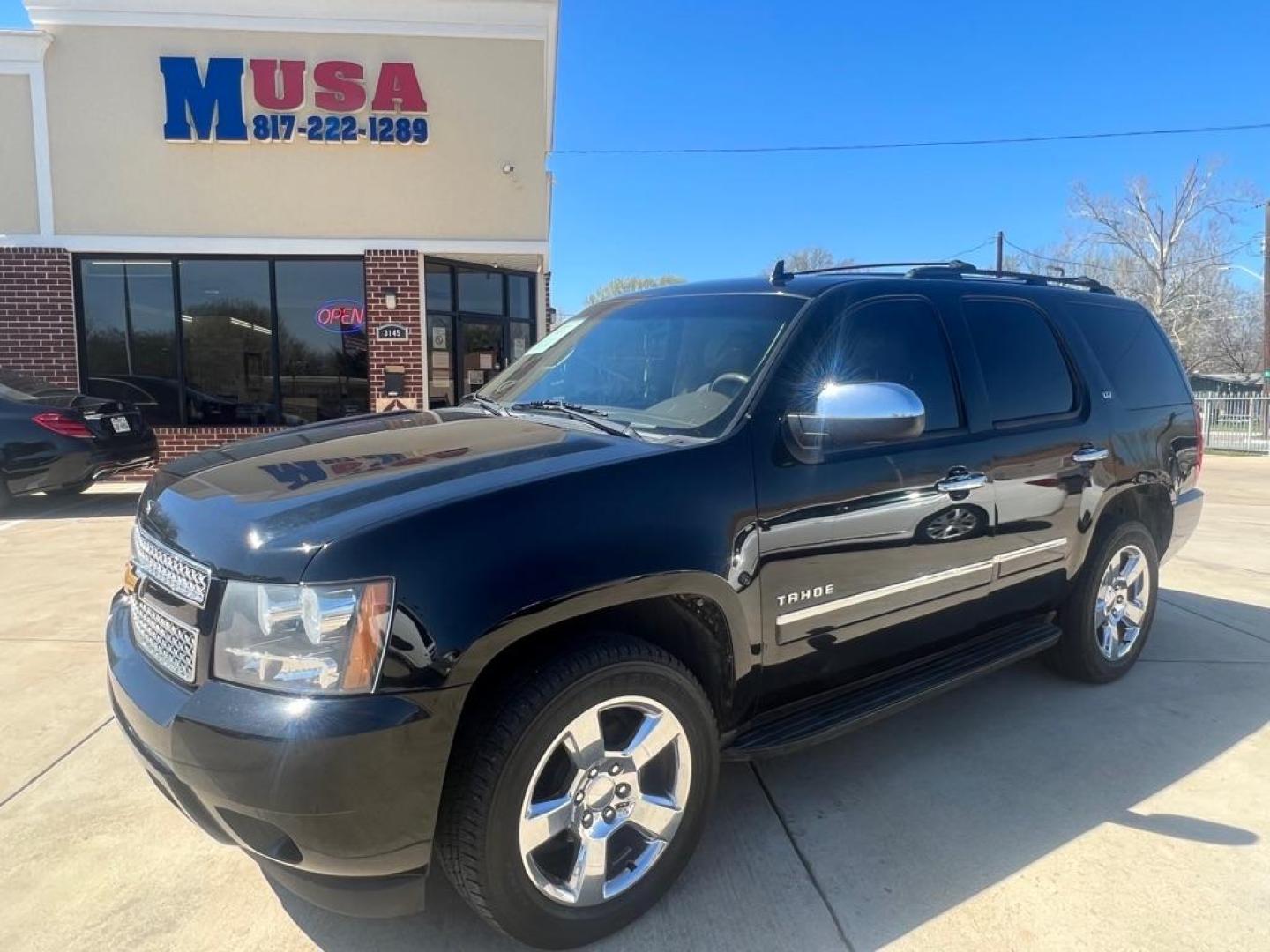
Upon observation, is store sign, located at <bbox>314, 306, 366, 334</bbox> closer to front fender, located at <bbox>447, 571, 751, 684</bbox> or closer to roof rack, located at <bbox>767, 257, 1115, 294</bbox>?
roof rack, located at <bbox>767, 257, 1115, 294</bbox>

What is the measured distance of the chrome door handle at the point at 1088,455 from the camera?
3736 millimetres

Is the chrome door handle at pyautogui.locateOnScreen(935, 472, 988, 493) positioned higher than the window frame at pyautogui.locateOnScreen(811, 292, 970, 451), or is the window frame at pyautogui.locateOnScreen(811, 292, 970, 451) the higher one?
the window frame at pyautogui.locateOnScreen(811, 292, 970, 451)

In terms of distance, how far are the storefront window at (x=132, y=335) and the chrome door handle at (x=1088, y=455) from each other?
36.3 ft

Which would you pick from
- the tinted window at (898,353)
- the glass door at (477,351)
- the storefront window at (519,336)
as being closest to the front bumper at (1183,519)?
the tinted window at (898,353)

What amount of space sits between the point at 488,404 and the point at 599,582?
58.8 inches

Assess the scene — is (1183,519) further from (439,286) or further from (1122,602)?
(439,286)

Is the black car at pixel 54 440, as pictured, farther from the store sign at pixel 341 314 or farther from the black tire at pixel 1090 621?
the black tire at pixel 1090 621

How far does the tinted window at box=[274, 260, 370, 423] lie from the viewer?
Result: 1119cm

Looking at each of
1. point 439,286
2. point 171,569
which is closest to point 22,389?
point 439,286

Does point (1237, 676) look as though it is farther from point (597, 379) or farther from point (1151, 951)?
point (597, 379)

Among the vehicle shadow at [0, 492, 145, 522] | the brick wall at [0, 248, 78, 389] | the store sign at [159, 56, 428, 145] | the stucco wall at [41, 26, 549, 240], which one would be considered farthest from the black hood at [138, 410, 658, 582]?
the brick wall at [0, 248, 78, 389]

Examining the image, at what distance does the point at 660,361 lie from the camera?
10.5ft

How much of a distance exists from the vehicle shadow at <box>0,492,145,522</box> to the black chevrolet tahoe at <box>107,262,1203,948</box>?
679 centimetres

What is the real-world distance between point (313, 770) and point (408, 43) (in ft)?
36.0
